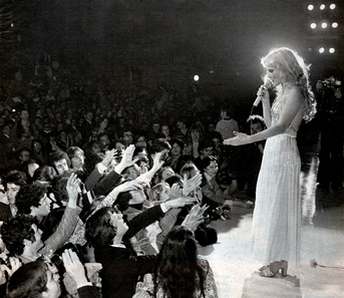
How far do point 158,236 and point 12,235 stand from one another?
0.91 meters

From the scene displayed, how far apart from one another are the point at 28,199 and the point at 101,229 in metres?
0.53

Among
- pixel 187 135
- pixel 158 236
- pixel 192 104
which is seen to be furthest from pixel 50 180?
pixel 192 104

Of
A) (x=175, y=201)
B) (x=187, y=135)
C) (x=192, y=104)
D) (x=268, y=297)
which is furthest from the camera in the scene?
(x=192, y=104)

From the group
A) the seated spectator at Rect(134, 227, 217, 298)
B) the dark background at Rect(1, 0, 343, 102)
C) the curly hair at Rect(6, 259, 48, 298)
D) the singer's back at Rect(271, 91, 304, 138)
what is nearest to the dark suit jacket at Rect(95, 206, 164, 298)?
the seated spectator at Rect(134, 227, 217, 298)

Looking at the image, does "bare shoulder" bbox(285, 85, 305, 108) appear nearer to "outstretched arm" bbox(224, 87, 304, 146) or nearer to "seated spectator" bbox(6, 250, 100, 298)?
"outstretched arm" bbox(224, 87, 304, 146)

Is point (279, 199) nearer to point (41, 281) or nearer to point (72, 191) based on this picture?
point (72, 191)

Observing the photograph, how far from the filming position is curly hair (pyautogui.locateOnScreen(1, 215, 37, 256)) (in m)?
1.93

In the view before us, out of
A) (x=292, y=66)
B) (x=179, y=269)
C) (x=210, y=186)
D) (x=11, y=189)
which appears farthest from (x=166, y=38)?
(x=179, y=269)

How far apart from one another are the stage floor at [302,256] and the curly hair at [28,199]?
3.16 feet

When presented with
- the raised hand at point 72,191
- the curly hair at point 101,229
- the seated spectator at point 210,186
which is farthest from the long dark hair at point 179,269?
the seated spectator at point 210,186

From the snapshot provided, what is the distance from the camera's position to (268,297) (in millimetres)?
2055

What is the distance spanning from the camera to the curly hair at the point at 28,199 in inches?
88.1

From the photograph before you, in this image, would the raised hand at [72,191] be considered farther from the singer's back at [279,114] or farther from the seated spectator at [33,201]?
the singer's back at [279,114]

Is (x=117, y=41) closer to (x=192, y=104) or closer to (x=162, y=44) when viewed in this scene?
(x=162, y=44)
